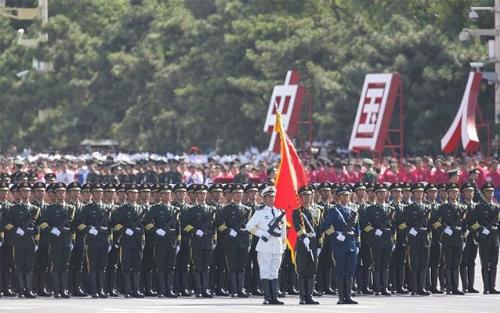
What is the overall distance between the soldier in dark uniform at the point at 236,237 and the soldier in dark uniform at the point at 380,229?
1.63 m

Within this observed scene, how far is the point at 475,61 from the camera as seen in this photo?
50875 millimetres

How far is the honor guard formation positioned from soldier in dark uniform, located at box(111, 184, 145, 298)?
0.04 ft

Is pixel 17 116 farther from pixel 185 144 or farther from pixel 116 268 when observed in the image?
pixel 116 268

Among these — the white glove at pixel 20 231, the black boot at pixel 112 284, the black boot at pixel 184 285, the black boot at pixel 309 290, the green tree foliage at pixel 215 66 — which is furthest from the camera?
the green tree foliage at pixel 215 66

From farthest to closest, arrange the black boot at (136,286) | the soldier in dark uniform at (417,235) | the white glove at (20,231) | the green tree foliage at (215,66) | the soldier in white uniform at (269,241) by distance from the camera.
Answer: the green tree foliage at (215,66) → the black boot at (136,286) → the soldier in dark uniform at (417,235) → the white glove at (20,231) → the soldier in white uniform at (269,241)

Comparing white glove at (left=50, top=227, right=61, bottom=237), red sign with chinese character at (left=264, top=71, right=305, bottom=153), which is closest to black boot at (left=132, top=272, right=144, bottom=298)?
white glove at (left=50, top=227, right=61, bottom=237)

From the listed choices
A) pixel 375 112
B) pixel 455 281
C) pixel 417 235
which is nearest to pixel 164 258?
pixel 417 235

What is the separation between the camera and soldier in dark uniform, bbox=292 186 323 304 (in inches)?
1037

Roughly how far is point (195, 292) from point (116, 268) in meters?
1.15

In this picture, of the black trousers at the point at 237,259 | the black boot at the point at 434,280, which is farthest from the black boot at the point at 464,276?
the black trousers at the point at 237,259

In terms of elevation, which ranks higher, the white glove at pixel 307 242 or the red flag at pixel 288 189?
the red flag at pixel 288 189

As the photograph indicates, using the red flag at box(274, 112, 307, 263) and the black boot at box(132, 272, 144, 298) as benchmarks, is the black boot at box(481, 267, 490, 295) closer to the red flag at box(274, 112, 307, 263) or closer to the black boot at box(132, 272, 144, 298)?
the red flag at box(274, 112, 307, 263)

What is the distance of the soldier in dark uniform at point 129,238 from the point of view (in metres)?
28.3

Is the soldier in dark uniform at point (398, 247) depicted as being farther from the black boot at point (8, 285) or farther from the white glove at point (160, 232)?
the black boot at point (8, 285)
